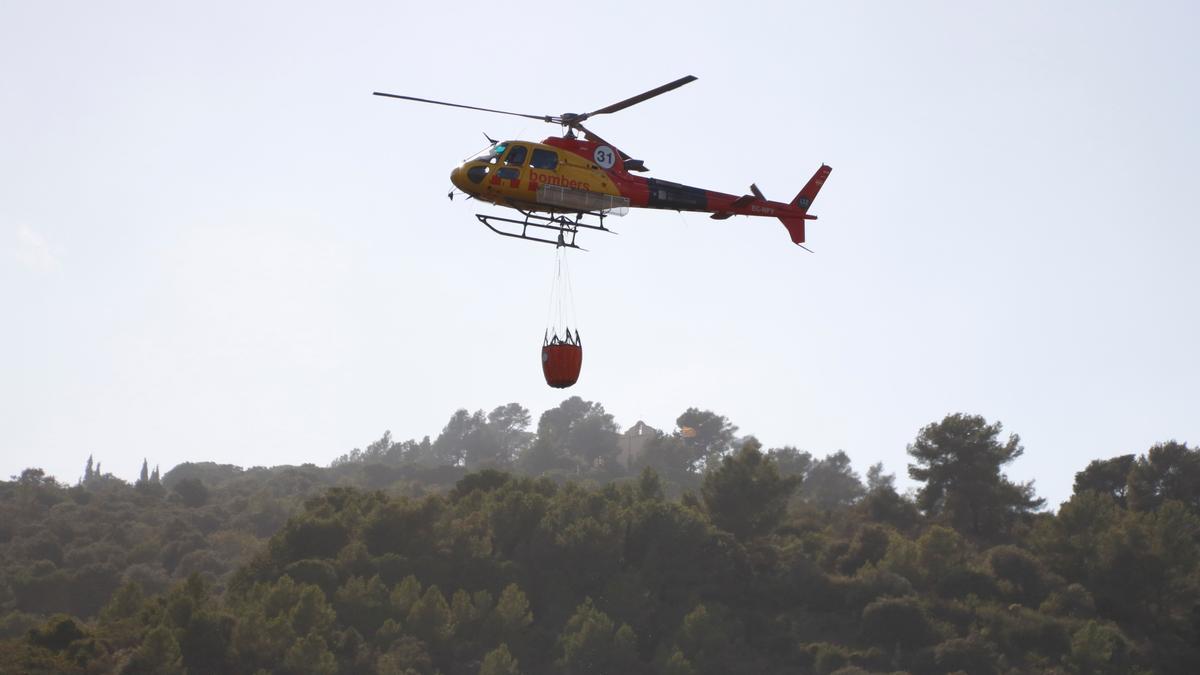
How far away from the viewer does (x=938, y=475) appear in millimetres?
81812

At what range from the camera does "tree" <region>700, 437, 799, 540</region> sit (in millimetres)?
76250

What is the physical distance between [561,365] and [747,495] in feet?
153

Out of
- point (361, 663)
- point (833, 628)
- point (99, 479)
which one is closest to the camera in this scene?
point (361, 663)

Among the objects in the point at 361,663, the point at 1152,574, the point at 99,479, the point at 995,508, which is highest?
the point at 99,479

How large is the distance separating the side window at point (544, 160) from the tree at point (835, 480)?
103036 mm

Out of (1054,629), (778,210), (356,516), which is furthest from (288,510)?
(778,210)

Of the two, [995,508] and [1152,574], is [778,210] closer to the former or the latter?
[1152,574]

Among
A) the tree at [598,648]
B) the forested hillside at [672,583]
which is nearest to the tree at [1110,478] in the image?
the forested hillside at [672,583]

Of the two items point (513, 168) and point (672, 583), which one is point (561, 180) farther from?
point (672, 583)

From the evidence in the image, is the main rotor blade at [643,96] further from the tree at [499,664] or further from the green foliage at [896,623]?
the green foliage at [896,623]

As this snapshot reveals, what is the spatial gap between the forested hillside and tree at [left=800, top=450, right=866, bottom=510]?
2038 inches

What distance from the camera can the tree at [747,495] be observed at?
76250 mm

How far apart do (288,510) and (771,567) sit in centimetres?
5463

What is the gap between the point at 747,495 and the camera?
251 ft
